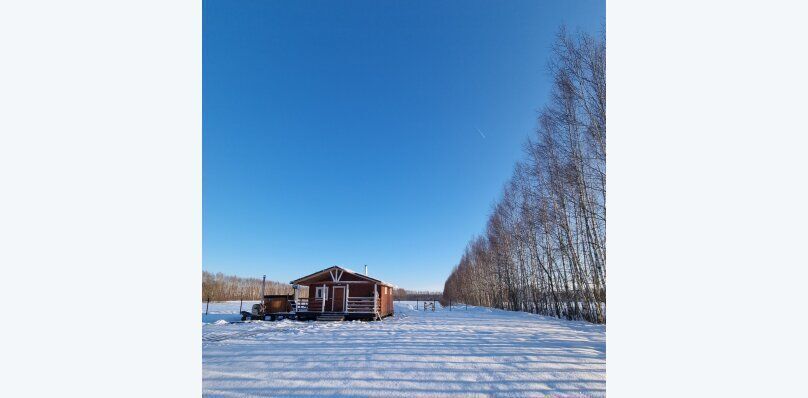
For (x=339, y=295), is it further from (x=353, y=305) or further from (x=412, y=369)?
(x=412, y=369)

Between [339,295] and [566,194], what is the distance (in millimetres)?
9180

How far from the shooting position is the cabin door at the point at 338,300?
13406 millimetres

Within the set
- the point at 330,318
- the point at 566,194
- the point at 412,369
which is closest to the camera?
the point at 412,369

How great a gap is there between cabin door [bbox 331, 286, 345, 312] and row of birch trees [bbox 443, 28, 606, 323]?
318 inches

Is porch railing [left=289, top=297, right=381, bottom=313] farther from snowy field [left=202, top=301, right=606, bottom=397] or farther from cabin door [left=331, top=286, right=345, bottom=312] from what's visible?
snowy field [left=202, top=301, right=606, bottom=397]

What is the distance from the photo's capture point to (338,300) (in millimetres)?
13555

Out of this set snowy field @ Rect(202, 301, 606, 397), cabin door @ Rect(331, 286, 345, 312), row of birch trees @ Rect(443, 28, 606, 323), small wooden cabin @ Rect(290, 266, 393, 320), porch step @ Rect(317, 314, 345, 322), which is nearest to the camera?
snowy field @ Rect(202, 301, 606, 397)

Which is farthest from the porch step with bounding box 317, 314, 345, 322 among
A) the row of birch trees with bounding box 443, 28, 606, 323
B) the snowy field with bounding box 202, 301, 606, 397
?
the row of birch trees with bounding box 443, 28, 606, 323

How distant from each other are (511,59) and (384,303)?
12045 mm

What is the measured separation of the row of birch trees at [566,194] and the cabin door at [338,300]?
8.08m

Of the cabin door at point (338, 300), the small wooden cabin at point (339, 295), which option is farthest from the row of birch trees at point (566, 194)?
the cabin door at point (338, 300)

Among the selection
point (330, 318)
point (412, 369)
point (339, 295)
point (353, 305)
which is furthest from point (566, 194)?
point (330, 318)

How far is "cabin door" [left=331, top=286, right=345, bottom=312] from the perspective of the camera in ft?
44.0
